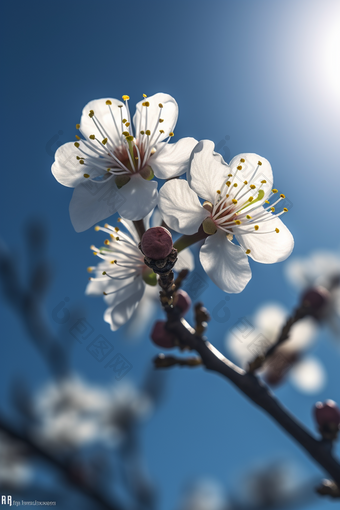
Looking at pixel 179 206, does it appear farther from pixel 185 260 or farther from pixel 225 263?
pixel 185 260

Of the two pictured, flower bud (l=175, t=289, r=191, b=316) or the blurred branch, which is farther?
flower bud (l=175, t=289, r=191, b=316)

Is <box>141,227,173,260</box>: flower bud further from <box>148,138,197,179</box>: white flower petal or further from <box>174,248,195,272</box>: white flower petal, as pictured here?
<box>174,248,195,272</box>: white flower petal

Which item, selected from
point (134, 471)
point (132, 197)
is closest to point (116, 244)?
point (132, 197)

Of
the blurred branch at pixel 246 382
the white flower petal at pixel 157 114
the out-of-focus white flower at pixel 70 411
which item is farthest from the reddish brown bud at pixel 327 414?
the out-of-focus white flower at pixel 70 411

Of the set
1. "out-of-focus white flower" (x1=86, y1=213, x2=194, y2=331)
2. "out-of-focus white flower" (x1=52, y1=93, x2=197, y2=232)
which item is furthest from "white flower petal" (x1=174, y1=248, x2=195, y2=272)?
"out-of-focus white flower" (x1=52, y1=93, x2=197, y2=232)

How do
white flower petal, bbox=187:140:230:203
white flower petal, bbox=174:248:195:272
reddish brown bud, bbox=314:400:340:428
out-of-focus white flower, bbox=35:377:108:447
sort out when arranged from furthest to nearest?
out-of-focus white flower, bbox=35:377:108:447
white flower petal, bbox=174:248:195:272
reddish brown bud, bbox=314:400:340:428
white flower petal, bbox=187:140:230:203

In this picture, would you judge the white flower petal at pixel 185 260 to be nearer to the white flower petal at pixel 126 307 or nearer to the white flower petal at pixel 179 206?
the white flower petal at pixel 126 307

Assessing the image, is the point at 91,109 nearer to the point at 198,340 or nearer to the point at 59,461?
the point at 198,340

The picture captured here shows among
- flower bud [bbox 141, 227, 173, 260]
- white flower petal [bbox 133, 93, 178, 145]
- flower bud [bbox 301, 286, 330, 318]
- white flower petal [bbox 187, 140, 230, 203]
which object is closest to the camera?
flower bud [bbox 141, 227, 173, 260]
